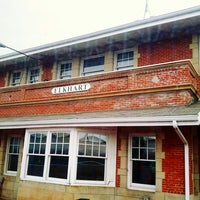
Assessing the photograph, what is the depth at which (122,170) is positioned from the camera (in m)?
9.18

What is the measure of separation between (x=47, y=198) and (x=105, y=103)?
379 cm

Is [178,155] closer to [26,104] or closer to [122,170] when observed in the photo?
[122,170]

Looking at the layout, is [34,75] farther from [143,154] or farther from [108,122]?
[143,154]

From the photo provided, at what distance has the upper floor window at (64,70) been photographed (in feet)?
43.0

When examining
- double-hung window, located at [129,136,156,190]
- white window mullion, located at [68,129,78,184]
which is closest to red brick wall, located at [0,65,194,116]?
double-hung window, located at [129,136,156,190]

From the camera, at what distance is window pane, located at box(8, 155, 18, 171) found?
1262 centimetres

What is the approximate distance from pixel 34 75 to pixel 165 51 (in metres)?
7.18

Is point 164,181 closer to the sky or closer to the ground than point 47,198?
closer to the sky

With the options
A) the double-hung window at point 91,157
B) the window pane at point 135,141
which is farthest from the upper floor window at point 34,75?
the window pane at point 135,141

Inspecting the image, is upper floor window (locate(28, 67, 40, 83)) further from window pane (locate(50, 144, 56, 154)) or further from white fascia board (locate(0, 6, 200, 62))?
window pane (locate(50, 144, 56, 154))

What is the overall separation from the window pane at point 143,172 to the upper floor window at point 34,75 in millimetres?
7521

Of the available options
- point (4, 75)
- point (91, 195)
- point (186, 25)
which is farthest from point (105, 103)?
point (4, 75)

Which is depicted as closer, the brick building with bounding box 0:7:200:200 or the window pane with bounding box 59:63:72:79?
the brick building with bounding box 0:7:200:200

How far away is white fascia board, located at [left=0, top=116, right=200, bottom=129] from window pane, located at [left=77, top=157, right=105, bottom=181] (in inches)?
49.7
